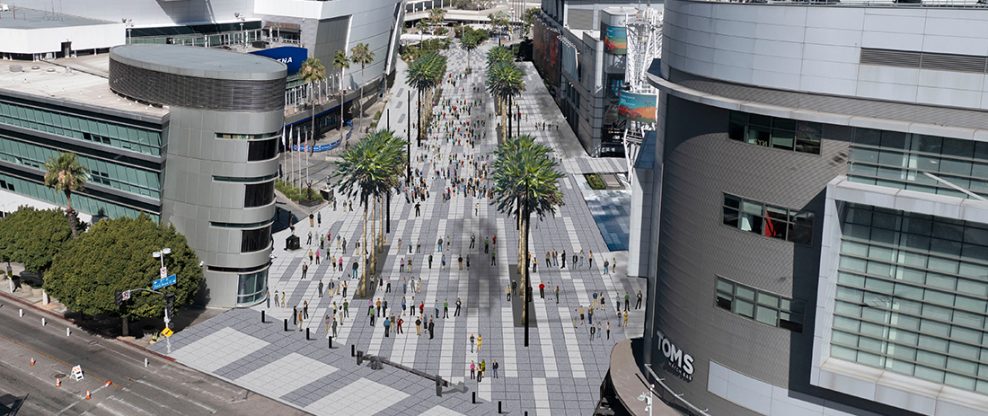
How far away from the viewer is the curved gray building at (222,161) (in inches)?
3167

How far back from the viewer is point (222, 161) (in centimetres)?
8138

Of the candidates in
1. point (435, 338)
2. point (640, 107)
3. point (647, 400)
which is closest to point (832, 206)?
point (647, 400)

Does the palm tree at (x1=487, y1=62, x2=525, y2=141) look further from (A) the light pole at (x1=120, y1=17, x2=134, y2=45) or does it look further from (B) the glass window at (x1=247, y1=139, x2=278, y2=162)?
(B) the glass window at (x1=247, y1=139, x2=278, y2=162)

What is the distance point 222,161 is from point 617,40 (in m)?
67.9

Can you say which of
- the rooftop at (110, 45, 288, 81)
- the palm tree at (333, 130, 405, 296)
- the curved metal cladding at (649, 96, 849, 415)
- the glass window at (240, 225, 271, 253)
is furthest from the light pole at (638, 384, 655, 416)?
the rooftop at (110, 45, 288, 81)

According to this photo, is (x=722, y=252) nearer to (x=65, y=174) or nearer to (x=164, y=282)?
(x=164, y=282)

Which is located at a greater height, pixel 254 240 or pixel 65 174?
pixel 65 174

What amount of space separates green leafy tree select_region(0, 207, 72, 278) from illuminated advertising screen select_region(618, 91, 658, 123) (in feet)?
206

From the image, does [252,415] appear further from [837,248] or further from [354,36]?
[354,36]

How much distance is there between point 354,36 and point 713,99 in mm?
132545

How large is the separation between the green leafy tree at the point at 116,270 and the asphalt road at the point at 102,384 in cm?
341

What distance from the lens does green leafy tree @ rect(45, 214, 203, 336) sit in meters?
73.8

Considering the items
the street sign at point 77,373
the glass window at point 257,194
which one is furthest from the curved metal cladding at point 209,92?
the street sign at point 77,373

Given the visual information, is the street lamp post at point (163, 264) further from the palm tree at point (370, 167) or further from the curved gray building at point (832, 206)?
the curved gray building at point (832, 206)
